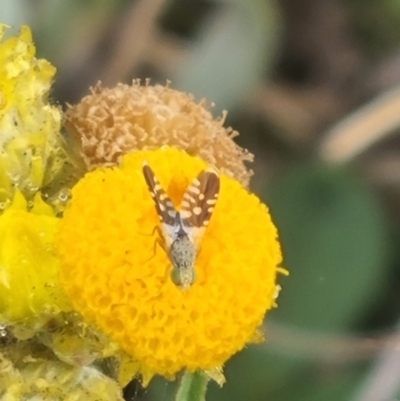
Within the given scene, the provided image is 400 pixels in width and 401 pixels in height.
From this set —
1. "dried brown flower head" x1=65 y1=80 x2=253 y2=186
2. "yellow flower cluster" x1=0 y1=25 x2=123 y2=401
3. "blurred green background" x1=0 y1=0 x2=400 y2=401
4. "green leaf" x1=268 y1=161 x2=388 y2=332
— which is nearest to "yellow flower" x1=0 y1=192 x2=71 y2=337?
"yellow flower cluster" x1=0 y1=25 x2=123 y2=401

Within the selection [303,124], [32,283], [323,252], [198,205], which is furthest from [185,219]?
[303,124]

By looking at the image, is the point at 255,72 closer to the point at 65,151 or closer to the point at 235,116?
the point at 235,116

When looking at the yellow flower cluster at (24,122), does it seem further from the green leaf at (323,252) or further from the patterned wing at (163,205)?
the green leaf at (323,252)

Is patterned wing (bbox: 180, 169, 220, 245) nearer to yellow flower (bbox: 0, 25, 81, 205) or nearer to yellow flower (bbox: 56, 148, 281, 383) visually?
yellow flower (bbox: 56, 148, 281, 383)

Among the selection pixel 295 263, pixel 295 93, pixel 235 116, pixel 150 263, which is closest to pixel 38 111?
pixel 150 263

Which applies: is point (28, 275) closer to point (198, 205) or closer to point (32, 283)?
point (32, 283)

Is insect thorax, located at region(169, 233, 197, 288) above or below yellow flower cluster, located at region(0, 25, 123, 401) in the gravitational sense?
above

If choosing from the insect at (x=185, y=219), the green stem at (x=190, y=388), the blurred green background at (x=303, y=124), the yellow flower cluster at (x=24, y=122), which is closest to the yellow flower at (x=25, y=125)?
the yellow flower cluster at (x=24, y=122)
